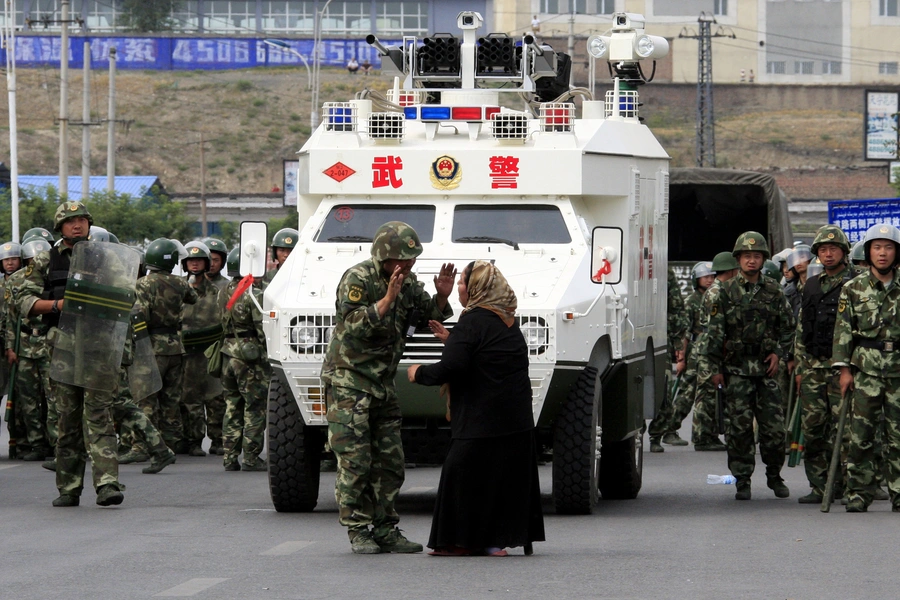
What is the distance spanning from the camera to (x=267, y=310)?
486 inches

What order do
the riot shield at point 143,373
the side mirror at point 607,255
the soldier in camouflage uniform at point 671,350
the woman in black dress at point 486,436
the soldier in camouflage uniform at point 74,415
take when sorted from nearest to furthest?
the woman in black dress at point 486,436 → the side mirror at point 607,255 → the soldier in camouflage uniform at point 74,415 → the riot shield at point 143,373 → the soldier in camouflage uniform at point 671,350

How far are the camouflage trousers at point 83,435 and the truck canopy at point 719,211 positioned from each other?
14012mm

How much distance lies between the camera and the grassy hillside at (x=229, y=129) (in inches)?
3725

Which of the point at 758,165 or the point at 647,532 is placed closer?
the point at 647,532

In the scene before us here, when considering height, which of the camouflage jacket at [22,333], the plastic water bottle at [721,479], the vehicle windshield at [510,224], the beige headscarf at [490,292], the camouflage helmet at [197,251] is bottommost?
the plastic water bottle at [721,479]

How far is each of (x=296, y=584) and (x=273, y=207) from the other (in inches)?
3014

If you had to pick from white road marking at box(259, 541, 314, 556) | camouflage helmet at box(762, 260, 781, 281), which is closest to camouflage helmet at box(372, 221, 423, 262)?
white road marking at box(259, 541, 314, 556)

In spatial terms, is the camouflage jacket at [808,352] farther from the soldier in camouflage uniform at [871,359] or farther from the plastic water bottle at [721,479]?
the plastic water bottle at [721,479]

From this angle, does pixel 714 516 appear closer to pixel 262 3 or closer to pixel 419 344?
pixel 419 344

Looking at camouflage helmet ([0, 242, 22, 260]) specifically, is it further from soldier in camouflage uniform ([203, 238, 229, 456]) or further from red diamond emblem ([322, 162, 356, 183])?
red diamond emblem ([322, 162, 356, 183])

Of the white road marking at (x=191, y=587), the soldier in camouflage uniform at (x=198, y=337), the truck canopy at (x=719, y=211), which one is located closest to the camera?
the white road marking at (x=191, y=587)

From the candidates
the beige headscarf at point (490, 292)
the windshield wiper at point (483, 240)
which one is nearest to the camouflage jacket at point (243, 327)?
the windshield wiper at point (483, 240)

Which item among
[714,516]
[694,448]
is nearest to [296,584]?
[714,516]

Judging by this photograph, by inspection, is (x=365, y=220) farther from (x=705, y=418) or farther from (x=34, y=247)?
(x=705, y=418)
